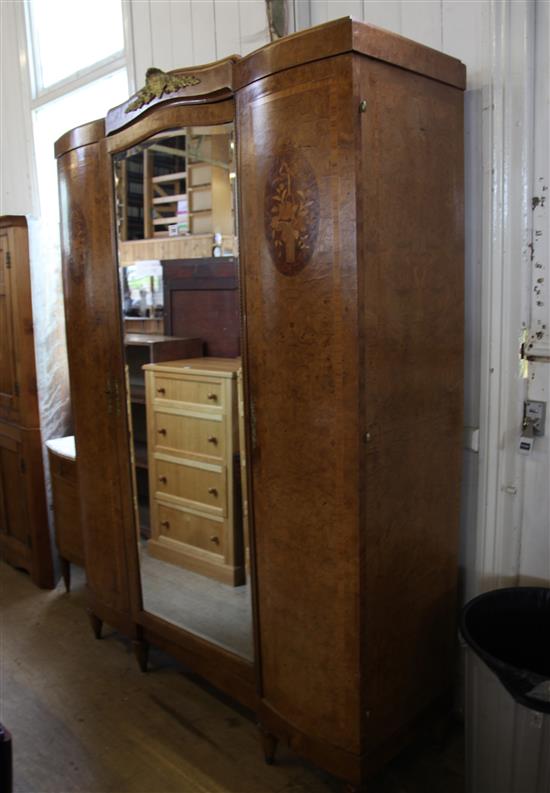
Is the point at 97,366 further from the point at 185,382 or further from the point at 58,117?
the point at 58,117

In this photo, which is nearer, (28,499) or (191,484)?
(191,484)

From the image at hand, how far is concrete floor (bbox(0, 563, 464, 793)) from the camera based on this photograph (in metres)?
1.79

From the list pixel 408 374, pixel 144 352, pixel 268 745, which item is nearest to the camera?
pixel 408 374

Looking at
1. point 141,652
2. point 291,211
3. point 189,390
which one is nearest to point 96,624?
point 141,652

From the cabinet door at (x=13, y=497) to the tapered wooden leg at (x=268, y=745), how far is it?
5.79ft

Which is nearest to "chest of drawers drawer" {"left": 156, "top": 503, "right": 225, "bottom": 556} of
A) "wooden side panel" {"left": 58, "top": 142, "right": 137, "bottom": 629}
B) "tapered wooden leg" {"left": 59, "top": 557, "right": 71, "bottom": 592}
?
"wooden side panel" {"left": 58, "top": 142, "right": 137, "bottom": 629}

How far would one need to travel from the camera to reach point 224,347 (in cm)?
191

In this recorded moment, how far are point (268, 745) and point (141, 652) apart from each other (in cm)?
67

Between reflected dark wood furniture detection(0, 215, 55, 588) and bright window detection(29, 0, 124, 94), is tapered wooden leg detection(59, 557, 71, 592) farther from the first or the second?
bright window detection(29, 0, 124, 94)

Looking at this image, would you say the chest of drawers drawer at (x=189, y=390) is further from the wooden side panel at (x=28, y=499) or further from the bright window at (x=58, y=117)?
the bright window at (x=58, y=117)

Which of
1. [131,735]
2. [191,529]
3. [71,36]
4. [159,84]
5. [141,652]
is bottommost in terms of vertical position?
[131,735]

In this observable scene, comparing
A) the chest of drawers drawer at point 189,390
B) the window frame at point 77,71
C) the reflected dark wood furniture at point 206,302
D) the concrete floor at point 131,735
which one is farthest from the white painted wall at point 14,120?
the concrete floor at point 131,735

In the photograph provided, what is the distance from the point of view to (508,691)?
1.39 metres

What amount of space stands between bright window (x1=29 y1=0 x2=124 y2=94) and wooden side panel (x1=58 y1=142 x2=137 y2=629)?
42.5 inches
